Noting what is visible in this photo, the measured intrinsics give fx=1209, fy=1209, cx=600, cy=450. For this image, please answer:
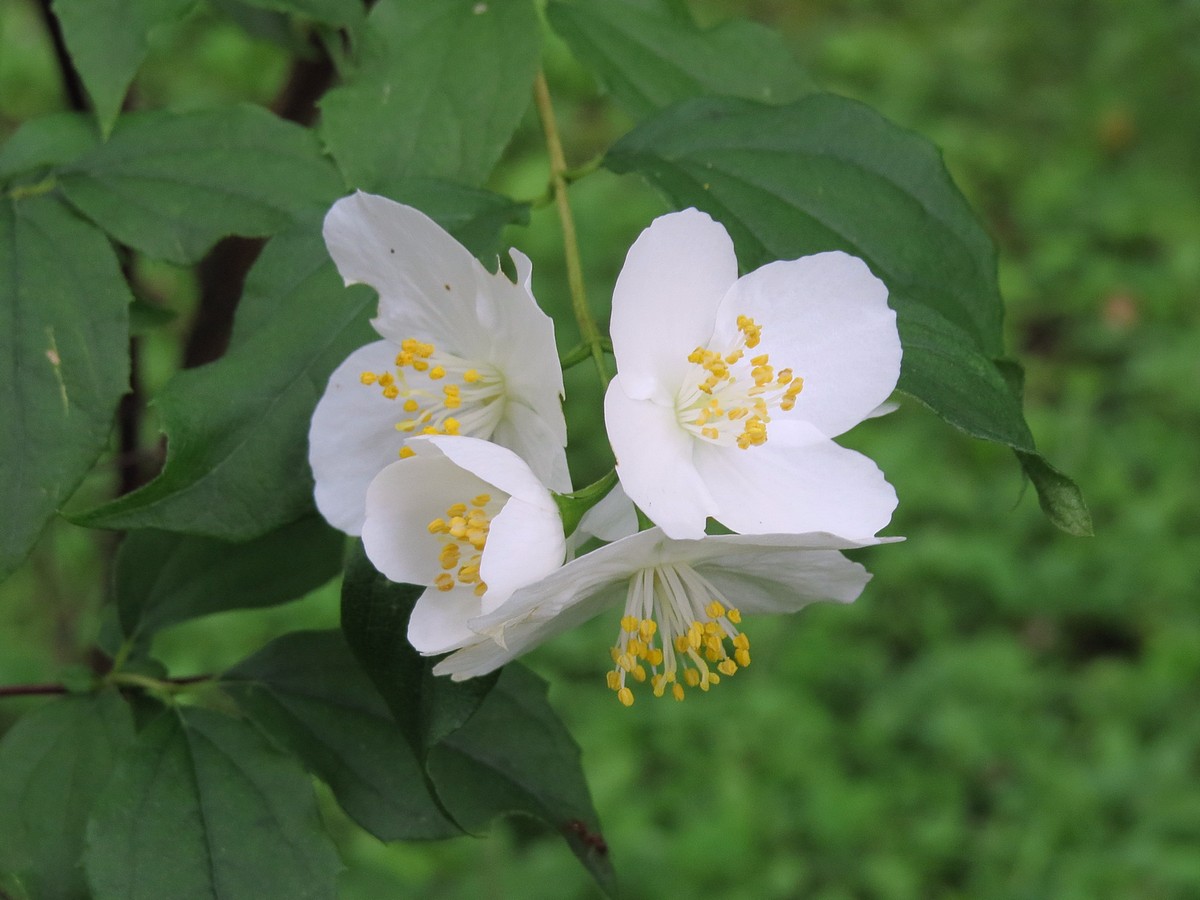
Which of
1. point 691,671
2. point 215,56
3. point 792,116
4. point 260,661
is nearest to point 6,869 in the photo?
point 260,661

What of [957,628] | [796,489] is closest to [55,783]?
[796,489]

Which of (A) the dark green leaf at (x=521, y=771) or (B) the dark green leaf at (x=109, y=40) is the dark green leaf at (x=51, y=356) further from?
(A) the dark green leaf at (x=521, y=771)

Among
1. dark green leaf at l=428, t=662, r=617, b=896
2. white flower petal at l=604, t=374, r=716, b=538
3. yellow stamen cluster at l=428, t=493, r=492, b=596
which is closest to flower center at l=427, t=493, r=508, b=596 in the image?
yellow stamen cluster at l=428, t=493, r=492, b=596

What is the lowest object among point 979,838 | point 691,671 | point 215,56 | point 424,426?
point 979,838

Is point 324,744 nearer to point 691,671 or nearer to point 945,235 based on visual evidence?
point 691,671

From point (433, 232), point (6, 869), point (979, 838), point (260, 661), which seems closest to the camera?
point (433, 232)

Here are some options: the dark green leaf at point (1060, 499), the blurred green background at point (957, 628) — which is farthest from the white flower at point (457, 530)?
the blurred green background at point (957, 628)

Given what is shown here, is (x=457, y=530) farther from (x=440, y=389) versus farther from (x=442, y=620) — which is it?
(x=440, y=389)
